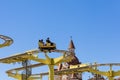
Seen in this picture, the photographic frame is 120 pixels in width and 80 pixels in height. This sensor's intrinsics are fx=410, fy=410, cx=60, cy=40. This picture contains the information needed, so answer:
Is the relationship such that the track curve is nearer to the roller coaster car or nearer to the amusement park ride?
the amusement park ride

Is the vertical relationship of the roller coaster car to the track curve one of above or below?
above

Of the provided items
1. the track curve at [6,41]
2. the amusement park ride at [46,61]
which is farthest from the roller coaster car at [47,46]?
the track curve at [6,41]

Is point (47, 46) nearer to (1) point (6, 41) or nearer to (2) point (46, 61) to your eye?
(2) point (46, 61)

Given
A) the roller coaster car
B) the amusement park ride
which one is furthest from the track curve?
the roller coaster car

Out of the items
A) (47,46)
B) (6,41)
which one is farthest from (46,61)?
(6,41)

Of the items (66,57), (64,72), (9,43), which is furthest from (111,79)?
(9,43)

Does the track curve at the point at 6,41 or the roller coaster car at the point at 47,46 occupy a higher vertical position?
the roller coaster car at the point at 47,46

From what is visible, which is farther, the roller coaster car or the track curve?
the roller coaster car

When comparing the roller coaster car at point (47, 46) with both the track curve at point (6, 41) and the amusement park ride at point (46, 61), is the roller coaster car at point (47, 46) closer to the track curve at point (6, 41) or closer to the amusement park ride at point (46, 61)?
the amusement park ride at point (46, 61)

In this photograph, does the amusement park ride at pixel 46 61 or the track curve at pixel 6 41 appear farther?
the amusement park ride at pixel 46 61

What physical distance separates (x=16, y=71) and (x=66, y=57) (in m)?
15.4

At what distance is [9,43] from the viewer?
40.1 m

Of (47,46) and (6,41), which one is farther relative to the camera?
(47,46)

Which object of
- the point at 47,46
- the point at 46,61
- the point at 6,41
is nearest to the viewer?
the point at 6,41
